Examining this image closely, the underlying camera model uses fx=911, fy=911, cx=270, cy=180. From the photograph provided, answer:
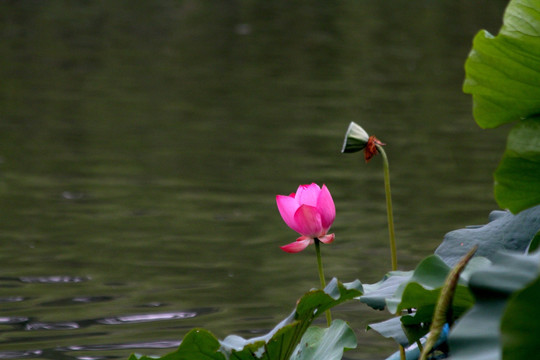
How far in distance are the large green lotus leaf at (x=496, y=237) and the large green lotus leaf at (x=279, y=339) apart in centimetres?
18

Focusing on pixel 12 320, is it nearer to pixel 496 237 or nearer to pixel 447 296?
pixel 496 237

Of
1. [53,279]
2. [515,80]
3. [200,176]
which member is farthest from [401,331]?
[200,176]

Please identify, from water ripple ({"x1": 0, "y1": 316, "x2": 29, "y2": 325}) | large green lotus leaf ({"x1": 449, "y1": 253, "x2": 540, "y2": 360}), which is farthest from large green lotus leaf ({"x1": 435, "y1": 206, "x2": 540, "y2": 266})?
water ripple ({"x1": 0, "y1": 316, "x2": 29, "y2": 325})

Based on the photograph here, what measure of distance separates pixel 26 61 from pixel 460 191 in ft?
19.8

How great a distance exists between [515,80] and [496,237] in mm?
222

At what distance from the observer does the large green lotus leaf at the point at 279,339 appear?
1042mm

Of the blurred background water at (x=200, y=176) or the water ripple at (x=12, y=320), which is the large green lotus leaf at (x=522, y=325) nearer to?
the blurred background water at (x=200, y=176)

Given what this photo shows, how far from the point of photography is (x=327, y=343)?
1143 millimetres

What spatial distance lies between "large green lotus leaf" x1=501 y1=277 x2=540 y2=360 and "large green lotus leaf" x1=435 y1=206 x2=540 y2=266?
56 cm

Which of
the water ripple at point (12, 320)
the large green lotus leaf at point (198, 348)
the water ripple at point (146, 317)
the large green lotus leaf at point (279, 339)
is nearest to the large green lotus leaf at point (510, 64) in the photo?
the large green lotus leaf at point (279, 339)

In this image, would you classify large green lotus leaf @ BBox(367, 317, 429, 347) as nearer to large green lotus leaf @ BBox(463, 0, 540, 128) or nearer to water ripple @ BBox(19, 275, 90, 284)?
large green lotus leaf @ BBox(463, 0, 540, 128)

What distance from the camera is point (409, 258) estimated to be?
136 inches

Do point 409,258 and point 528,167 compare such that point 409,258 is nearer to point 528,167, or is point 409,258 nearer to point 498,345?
point 528,167

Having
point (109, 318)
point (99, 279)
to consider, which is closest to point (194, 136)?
point (99, 279)
